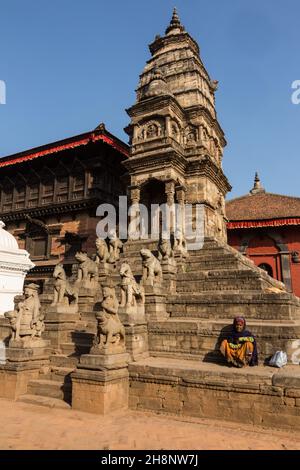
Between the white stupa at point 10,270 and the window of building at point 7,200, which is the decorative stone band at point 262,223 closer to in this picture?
the window of building at point 7,200

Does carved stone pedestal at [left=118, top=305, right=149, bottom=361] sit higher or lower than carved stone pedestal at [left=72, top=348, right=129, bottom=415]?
higher

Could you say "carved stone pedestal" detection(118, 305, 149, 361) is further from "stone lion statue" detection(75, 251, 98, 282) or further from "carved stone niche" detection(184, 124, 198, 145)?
"carved stone niche" detection(184, 124, 198, 145)

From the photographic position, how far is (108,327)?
7.96 m

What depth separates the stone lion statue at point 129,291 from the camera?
9.90 meters

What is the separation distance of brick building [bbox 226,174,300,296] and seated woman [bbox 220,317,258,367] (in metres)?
18.1

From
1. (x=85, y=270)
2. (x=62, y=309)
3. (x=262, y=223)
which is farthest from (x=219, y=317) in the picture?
(x=262, y=223)

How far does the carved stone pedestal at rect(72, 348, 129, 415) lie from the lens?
7234 millimetres

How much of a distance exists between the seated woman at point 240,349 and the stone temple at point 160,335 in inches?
10.2

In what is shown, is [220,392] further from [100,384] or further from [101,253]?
[101,253]

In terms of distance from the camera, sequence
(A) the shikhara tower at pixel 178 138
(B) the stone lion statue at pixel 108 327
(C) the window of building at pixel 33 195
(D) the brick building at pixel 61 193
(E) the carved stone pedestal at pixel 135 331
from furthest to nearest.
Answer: (C) the window of building at pixel 33 195
(D) the brick building at pixel 61 193
(A) the shikhara tower at pixel 178 138
(E) the carved stone pedestal at pixel 135 331
(B) the stone lion statue at pixel 108 327

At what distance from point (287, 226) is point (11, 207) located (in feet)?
67.7

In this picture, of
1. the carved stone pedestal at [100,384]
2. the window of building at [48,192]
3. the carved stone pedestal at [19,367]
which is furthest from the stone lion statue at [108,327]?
the window of building at [48,192]

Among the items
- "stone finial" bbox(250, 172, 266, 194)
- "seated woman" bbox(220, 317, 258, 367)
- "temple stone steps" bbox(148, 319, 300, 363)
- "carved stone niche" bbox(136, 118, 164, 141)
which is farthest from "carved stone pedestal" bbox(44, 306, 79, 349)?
"stone finial" bbox(250, 172, 266, 194)

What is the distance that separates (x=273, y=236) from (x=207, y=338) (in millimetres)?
18544
